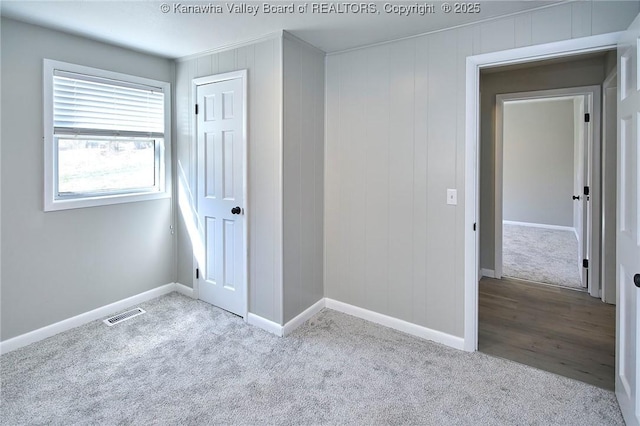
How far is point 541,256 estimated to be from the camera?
5.39 meters

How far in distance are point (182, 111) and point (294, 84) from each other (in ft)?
4.46

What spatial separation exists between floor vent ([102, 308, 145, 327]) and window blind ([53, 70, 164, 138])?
162cm

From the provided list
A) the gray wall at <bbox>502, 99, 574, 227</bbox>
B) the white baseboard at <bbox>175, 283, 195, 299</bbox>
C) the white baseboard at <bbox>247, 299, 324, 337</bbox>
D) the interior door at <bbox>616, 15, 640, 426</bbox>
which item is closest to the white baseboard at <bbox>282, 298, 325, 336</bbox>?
the white baseboard at <bbox>247, 299, 324, 337</bbox>

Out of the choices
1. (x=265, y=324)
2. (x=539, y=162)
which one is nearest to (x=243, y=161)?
(x=265, y=324)

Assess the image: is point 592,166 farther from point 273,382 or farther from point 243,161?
point 273,382

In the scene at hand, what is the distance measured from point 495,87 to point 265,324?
3.80 meters

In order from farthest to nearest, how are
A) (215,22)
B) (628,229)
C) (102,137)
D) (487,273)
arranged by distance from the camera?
(487,273) → (102,137) → (215,22) → (628,229)

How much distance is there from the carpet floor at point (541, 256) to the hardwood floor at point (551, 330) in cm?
41

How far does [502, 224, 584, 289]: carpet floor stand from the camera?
442 cm

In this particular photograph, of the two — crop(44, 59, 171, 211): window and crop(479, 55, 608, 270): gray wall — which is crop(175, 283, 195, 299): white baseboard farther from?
crop(479, 55, 608, 270): gray wall

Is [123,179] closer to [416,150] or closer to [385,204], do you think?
[385,204]

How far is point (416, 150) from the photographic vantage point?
281 cm

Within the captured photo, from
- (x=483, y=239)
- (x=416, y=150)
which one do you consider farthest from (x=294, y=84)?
(x=483, y=239)

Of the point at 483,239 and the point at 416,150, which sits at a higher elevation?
the point at 416,150
